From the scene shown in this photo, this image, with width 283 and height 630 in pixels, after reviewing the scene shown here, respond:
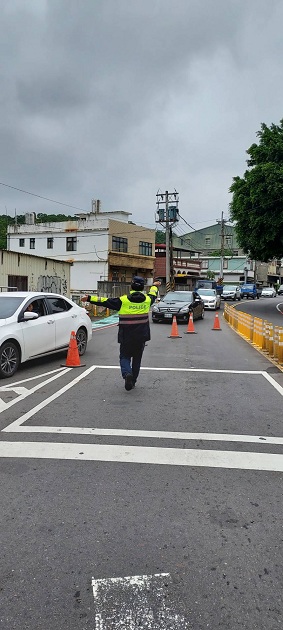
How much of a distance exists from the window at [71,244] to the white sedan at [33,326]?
1528 inches

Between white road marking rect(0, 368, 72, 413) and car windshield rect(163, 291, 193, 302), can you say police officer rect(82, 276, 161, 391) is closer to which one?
white road marking rect(0, 368, 72, 413)

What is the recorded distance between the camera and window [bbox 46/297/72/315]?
31.8 feet

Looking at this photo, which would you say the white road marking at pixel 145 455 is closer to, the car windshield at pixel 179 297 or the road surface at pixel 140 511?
the road surface at pixel 140 511

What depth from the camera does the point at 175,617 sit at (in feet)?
7.55

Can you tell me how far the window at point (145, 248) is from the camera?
2030 inches

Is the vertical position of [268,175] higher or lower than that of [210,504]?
higher

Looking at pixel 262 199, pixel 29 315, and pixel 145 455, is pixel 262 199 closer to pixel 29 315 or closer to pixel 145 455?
pixel 29 315

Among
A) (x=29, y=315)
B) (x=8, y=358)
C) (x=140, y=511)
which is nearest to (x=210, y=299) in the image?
(x=29, y=315)

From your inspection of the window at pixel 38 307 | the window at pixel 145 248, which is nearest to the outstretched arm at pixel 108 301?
the window at pixel 38 307

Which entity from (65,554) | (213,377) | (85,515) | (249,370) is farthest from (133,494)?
(249,370)

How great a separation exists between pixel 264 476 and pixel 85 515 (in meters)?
1.67

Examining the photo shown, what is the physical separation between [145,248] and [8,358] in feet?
148

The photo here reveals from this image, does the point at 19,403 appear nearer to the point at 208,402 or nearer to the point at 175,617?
the point at 208,402

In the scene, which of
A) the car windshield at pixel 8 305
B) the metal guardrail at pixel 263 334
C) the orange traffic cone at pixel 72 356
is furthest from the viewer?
the metal guardrail at pixel 263 334
